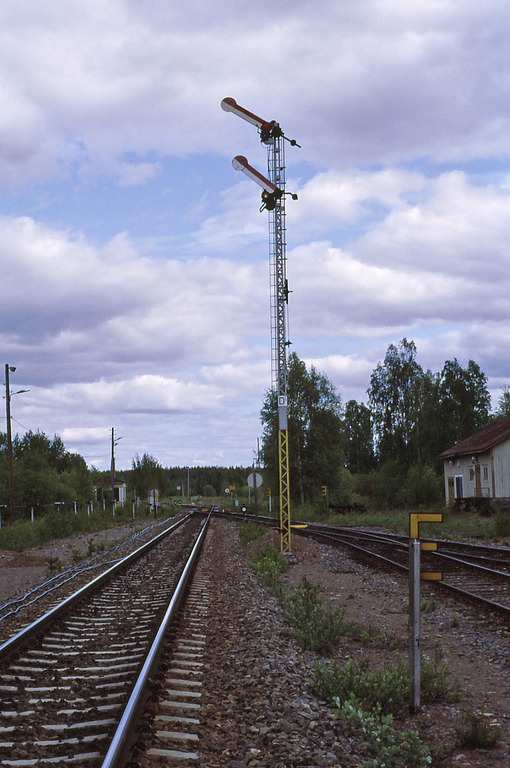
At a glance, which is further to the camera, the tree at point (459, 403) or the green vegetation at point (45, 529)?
the tree at point (459, 403)

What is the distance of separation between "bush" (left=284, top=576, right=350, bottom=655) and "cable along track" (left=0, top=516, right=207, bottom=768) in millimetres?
1727

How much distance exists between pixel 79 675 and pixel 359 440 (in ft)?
291

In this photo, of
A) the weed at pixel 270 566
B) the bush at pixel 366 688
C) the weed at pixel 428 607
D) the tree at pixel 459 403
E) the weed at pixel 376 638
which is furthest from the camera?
the tree at pixel 459 403

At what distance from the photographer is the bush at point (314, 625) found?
862cm

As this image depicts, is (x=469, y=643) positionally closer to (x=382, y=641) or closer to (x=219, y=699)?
(x=382, y=641)

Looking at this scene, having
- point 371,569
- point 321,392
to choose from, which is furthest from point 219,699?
point 321,392

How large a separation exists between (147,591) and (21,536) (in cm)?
1694

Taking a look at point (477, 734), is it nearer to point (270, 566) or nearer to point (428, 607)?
point (428, 607)

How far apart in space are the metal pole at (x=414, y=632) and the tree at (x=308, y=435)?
4943 centimetres

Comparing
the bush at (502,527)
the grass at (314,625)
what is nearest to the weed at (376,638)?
the grass at (314,625)

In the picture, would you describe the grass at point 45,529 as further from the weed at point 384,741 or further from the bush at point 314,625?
the weed at point 384,741

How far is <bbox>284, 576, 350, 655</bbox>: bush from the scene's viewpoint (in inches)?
340

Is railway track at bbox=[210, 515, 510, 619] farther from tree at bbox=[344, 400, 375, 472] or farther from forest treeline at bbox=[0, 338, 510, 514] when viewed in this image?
tree at bbox=[344, 400, 375, 472]

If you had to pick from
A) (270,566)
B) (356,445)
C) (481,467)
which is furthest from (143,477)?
(270,566)
